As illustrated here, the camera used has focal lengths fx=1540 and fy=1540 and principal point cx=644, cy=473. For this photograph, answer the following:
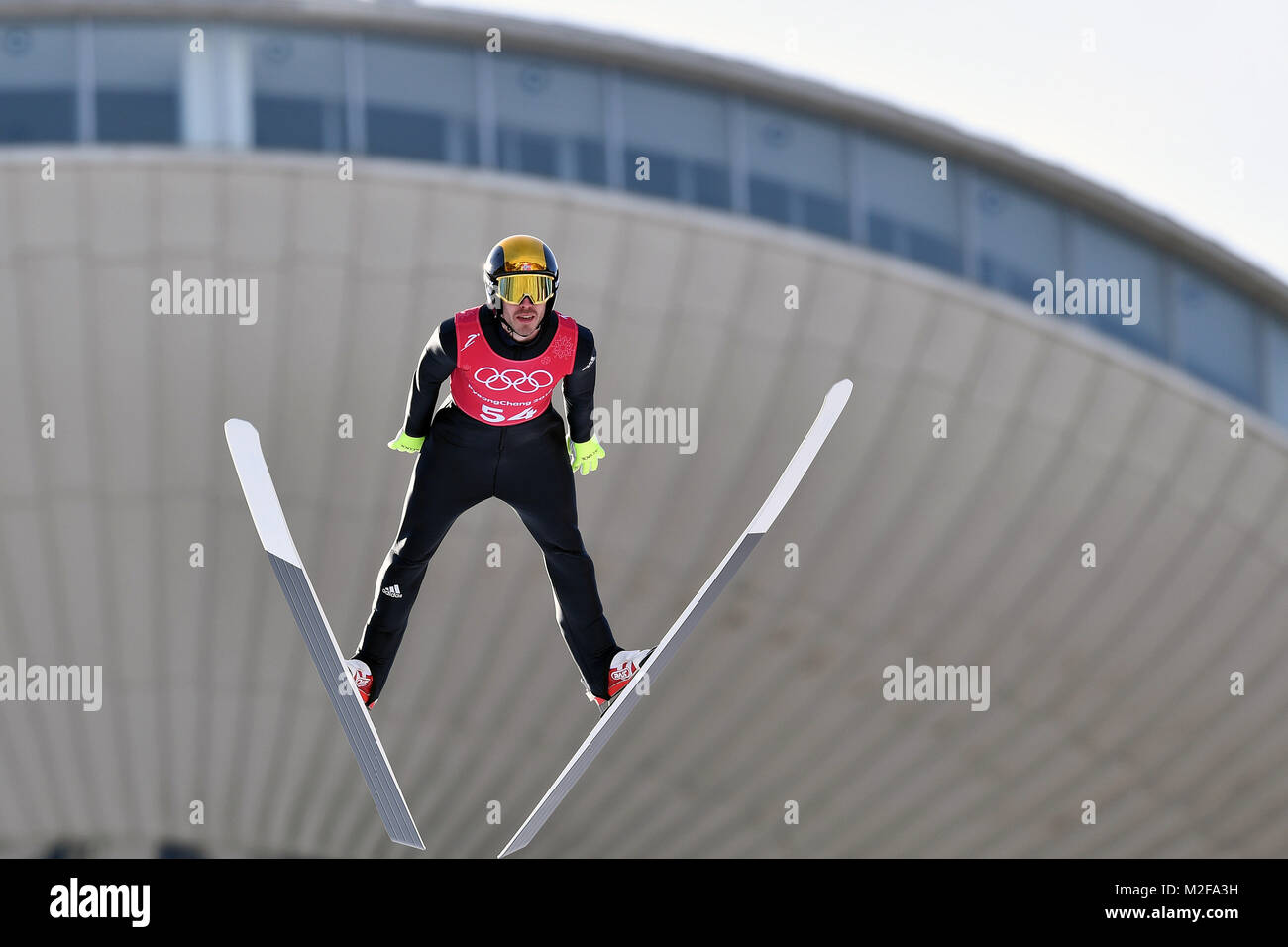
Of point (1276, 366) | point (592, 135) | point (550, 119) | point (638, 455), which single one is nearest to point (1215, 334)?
point (1276, 366)

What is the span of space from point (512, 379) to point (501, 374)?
0.06m

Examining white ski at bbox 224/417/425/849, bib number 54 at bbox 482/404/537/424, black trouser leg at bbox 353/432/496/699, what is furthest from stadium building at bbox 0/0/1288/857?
bib number 54 at bbox 482/404/537/424

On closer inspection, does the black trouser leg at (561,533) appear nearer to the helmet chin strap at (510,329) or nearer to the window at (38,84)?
the helmet chin strap at (510,329)

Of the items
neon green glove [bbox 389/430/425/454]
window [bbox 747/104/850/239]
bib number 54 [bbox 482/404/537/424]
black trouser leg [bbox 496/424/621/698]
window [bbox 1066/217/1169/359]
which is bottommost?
black trouser leg [bbox 496/424/621/698]

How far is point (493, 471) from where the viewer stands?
26.3 feet

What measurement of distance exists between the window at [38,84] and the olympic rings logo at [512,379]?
27.1 feet

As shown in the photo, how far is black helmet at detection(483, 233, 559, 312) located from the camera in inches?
285

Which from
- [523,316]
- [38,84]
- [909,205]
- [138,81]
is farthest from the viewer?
[909,205]

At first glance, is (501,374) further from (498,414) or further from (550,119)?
(550,119)

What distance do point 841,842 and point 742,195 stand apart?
775 cm

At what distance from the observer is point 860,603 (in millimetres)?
16500

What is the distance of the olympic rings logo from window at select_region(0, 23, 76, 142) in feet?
27.1

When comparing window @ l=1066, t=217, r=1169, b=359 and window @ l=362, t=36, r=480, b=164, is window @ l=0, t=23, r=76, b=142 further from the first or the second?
window @ l=1066, t=217, r=1169, b=359
